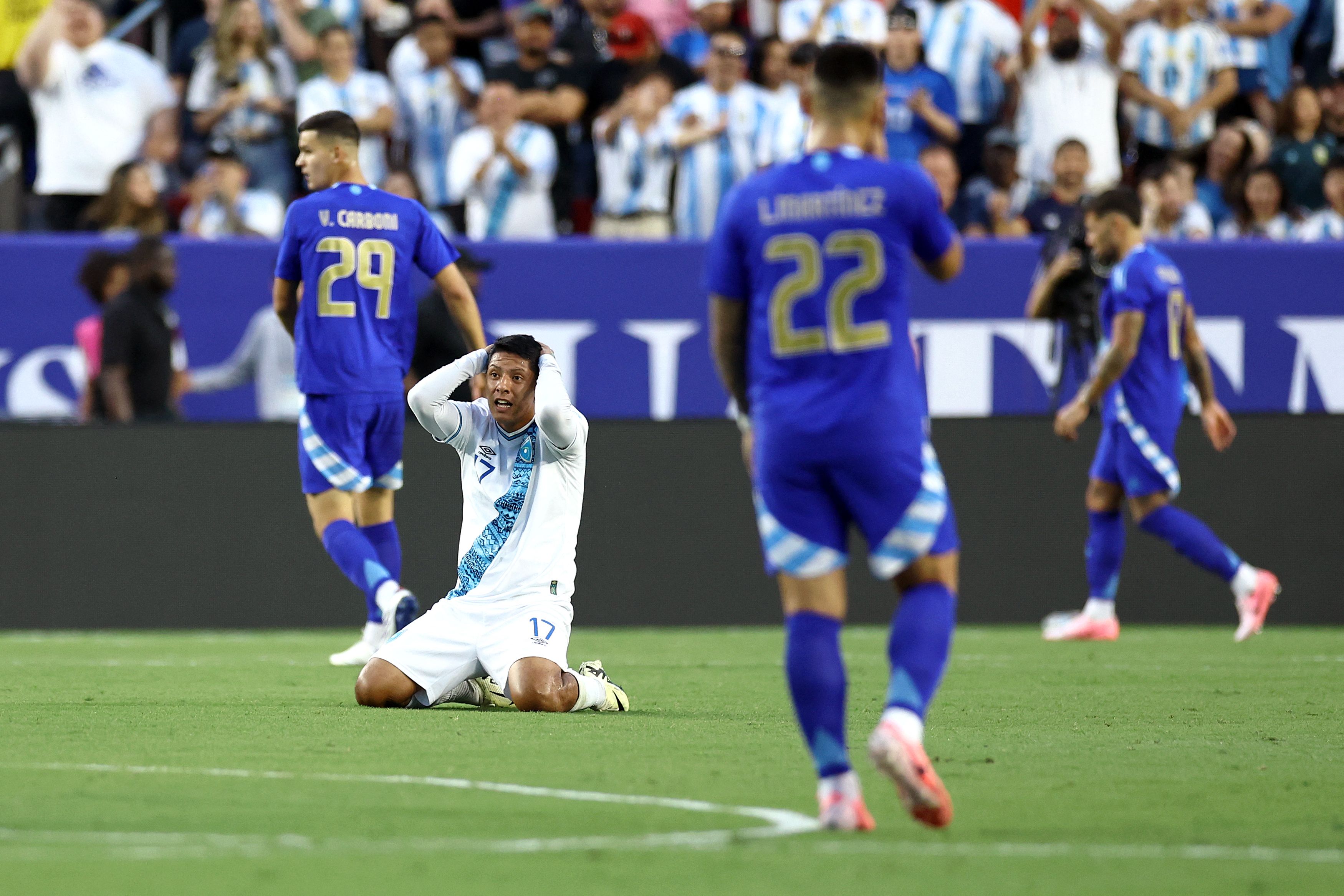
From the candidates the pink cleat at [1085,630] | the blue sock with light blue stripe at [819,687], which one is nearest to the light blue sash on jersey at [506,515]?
the blue sock with light blue stripe at [819,687]

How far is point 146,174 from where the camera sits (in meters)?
14.4

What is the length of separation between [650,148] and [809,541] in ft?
34.3

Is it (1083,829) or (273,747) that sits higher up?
(1083,829)

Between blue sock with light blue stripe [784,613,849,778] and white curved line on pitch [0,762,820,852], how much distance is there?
20cm

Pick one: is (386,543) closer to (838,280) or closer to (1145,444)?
(1145,444)

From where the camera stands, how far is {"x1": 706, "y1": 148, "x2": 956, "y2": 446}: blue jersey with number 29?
16.9 ft

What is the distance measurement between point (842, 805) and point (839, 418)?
0.95 meters

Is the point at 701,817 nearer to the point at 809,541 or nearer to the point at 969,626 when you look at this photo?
the point at 809,541

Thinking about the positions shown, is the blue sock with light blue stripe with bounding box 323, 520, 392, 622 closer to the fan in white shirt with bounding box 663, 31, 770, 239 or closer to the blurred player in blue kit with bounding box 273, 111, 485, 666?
the blurred player in blue kit with bounding box 273, 111, 485, 666

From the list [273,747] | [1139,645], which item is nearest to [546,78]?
[1139,645]

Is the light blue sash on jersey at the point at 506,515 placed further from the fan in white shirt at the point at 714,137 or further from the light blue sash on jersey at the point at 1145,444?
the fan in white shirt at the point at 714,137

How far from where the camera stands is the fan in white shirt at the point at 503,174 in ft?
Result: 49.7

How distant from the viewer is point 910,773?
4.88 meters

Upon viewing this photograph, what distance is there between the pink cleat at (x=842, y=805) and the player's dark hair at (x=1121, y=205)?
295 inches
